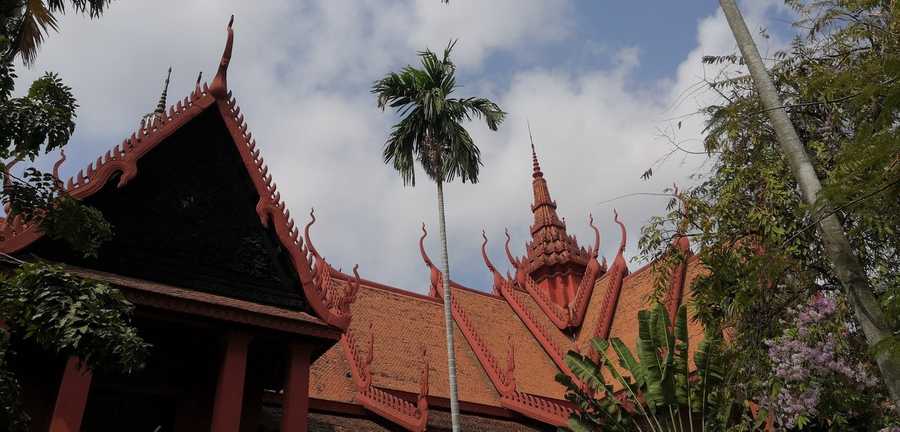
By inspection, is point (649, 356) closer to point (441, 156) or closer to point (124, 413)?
point (441, 156)

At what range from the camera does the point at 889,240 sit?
8719mm

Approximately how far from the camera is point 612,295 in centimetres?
2398

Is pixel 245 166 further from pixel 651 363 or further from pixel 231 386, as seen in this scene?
pixel 651 363

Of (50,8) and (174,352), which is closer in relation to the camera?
(50,8)

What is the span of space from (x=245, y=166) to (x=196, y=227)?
1.39 metres

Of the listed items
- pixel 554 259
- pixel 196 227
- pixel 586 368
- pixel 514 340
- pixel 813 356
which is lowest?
pixel 813 356

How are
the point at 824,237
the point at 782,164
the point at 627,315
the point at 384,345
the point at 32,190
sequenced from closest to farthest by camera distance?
1. the point at 824,237
2. the point at 32,190
3. the point at 782,164
4. the point at 384,345
5. the point at 627,315

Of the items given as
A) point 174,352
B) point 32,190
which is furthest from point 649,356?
point 32,190

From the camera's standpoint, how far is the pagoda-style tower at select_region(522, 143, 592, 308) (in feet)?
96.1

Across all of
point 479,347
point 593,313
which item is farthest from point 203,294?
point 593,313

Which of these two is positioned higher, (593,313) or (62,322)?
(593,313)

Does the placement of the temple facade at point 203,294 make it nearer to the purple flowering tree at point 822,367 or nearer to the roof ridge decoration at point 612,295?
the purple flowering tree at point 822,367

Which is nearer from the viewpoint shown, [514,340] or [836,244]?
[836,244]

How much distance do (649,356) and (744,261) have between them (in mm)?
3328
